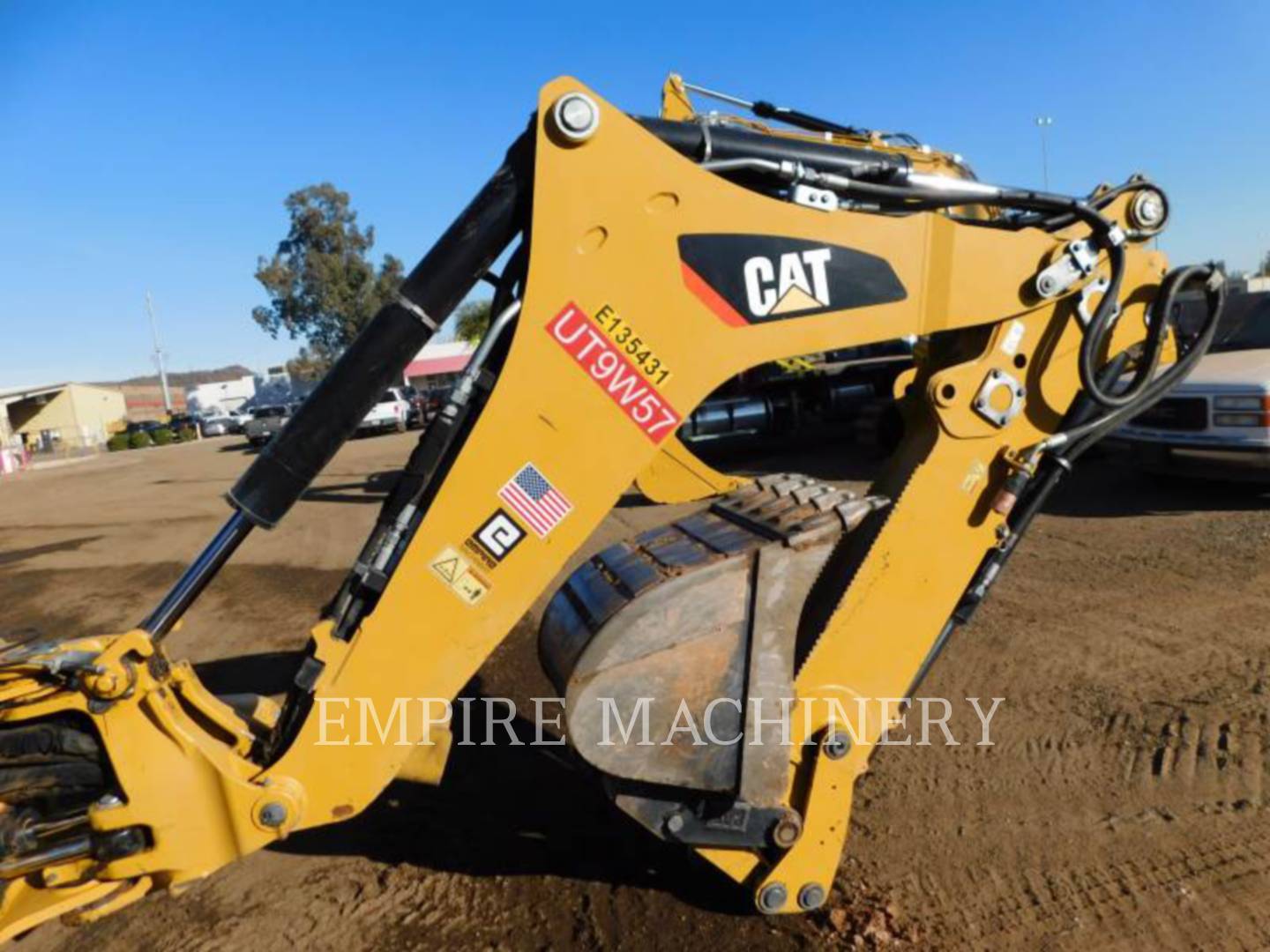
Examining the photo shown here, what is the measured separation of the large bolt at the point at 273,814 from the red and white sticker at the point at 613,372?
55.9 inches

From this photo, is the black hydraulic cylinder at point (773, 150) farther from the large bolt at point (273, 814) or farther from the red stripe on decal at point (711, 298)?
the large bolt at point (273, 814)

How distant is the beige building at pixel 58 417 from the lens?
49.6 m

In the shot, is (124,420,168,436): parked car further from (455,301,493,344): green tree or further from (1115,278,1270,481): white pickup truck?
(1115,278,1270,481): white pickup truck

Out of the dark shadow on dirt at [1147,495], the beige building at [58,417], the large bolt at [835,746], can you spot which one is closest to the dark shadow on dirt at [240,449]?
the beige building at [58,417]

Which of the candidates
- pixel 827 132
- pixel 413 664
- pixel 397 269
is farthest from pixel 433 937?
pixel 397 269

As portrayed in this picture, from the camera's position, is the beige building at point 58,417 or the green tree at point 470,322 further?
the beige building at point 58,417

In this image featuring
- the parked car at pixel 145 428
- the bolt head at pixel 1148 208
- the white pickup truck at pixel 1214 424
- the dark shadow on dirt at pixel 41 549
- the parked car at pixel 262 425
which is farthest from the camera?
the parked car at pixel 145 428

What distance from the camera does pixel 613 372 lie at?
7.57ft

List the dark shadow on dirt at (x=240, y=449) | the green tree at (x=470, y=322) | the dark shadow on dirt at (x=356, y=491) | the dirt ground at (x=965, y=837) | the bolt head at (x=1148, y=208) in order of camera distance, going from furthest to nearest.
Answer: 1. the green tree at (x=470, y=322)
2. the dark shadow on dirt at (x=240, y=449)
3. the dark shadow on dirt at (x=356, y=491)
4. the dirt ground at (x=965, y=837)
5. the bolt head at (x=1148, y=208)

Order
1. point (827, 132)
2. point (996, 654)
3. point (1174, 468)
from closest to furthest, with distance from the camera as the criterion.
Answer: point (996, 654) < point (1174, 468) < point (827, 132)

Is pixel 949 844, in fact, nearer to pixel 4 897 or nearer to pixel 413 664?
pixel 413 664

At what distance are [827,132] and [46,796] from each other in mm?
8463

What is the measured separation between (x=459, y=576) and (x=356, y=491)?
40.1ft

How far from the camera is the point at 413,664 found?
7.69 feet
